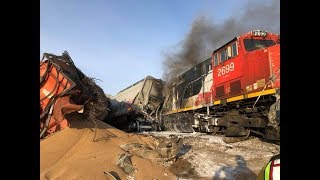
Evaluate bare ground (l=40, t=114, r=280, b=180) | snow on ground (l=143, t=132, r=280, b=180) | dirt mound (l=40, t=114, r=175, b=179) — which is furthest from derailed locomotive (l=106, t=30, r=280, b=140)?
dirt mound (l=40, t=114, r=175, b=179)

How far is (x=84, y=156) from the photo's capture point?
27.2ft

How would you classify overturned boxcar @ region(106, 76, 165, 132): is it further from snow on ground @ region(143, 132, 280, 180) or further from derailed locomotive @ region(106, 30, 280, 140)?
snow on ground @ region(143, 132, 280, 180)

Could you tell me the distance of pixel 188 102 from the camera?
1891cm

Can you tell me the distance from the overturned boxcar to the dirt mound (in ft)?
32.8

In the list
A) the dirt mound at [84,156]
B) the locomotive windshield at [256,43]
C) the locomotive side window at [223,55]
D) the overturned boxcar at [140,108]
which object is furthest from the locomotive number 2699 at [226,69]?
the overturned boxcar at [140,108]

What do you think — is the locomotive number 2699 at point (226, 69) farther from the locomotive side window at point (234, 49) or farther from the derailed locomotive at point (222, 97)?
the locomotive side window at point (234, 49)

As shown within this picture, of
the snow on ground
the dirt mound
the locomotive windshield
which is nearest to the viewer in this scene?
the dirt mound

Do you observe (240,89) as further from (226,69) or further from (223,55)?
(223,55)

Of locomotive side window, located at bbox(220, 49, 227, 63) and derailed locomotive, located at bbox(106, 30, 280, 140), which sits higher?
locomotive side window, located at bbox(220, 49, 227, 63)

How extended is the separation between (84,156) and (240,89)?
23.1ft

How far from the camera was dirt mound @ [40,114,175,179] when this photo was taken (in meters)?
7.06
